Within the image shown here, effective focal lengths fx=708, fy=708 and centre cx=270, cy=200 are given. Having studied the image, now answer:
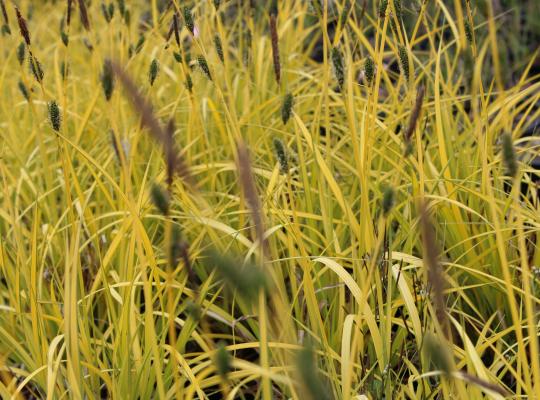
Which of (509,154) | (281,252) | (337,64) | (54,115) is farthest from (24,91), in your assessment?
(509,154)

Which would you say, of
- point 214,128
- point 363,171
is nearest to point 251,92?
point 214,128

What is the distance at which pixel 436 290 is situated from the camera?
0.70m

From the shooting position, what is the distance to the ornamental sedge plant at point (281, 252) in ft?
3.20

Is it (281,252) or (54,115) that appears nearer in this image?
(54,115)

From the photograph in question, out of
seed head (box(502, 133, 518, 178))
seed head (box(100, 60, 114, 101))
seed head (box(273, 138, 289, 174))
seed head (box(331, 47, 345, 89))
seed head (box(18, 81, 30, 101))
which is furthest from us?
seed head (box(18, 81, 30, 101))

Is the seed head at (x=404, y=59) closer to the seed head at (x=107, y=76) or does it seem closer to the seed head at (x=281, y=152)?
the seed head at (x=281, y=152)

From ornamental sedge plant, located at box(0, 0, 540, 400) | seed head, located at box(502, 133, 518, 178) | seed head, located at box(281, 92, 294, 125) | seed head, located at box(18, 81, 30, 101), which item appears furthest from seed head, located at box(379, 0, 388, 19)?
seed head, located at box(18, 81, 30, 101)

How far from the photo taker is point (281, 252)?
1868mm

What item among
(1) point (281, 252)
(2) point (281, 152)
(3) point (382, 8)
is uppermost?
(3) point (382, 8)

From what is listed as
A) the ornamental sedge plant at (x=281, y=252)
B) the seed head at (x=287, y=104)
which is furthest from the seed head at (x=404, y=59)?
the seed head at (x=287, y=104)

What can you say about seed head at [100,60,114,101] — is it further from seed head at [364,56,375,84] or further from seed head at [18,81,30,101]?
seed head at [18,81,30,101]

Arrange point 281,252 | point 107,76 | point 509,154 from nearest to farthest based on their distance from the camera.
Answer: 1. point 509,154
2. point 107,76
3. point 281,252

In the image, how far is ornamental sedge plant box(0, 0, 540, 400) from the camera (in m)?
0.98

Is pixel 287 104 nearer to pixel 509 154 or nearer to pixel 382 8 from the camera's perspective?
pixel 382 8
